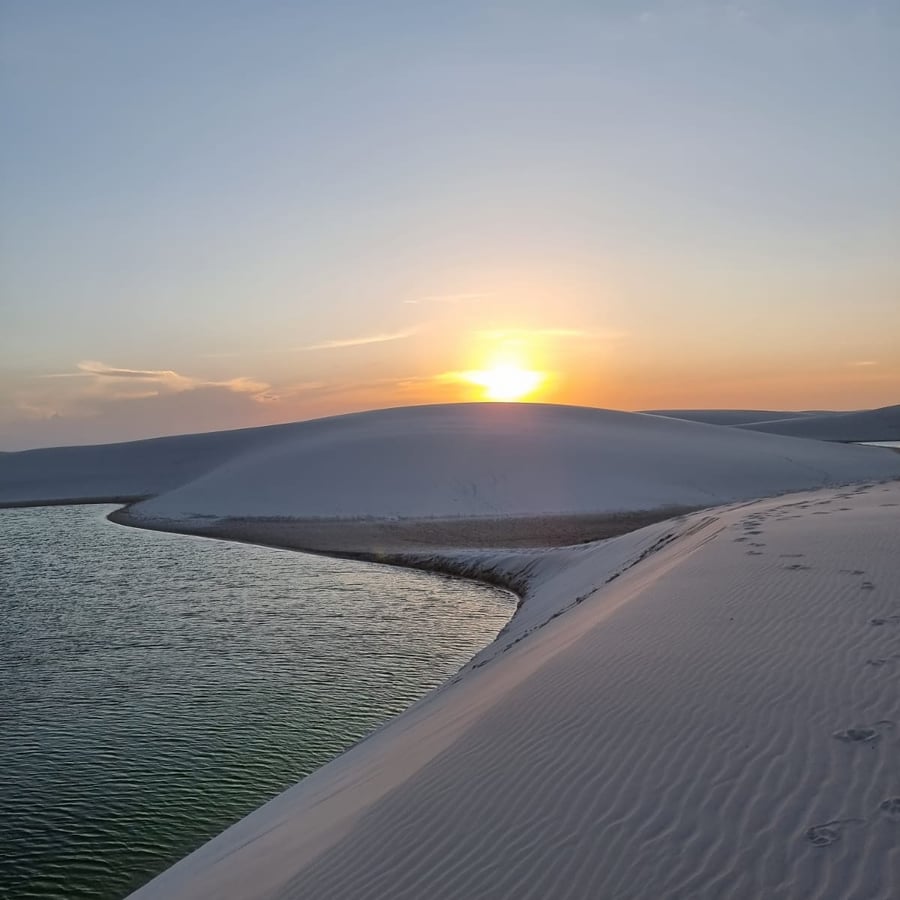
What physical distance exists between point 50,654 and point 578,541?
17009 mm

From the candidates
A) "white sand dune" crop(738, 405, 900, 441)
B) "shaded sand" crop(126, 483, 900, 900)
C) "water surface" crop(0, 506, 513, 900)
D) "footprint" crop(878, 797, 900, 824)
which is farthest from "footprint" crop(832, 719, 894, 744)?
"white sand dune" crop(738, 405, 900, 441)

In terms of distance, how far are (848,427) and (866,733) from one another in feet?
359

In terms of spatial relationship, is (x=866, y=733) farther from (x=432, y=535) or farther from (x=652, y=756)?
(x=432, y=535)

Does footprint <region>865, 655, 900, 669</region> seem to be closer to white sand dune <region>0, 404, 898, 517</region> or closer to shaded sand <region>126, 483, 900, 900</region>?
shaded sand <region>126, 483, 900, 900</region>

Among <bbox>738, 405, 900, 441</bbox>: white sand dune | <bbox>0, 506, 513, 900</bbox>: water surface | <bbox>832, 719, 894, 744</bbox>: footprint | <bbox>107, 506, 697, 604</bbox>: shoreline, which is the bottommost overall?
<bbox>0, 506, 513, 900</bbox>: water surface

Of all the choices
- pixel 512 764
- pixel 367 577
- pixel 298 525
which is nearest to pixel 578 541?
pixel 367 577

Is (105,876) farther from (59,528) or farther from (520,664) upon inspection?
(59,528)

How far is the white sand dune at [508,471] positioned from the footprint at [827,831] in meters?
30.2

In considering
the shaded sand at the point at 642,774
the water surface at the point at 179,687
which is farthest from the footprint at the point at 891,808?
the water surface at the point at 179,687

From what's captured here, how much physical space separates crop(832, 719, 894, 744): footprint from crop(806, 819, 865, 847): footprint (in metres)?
0.87

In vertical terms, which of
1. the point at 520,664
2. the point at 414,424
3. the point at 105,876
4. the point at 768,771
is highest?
the point at 414,424

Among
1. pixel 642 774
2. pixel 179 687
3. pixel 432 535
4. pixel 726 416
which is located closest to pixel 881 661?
pixel 642 774

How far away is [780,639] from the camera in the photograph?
6809 millimetres

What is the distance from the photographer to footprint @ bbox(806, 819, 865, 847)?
3.65 meters
